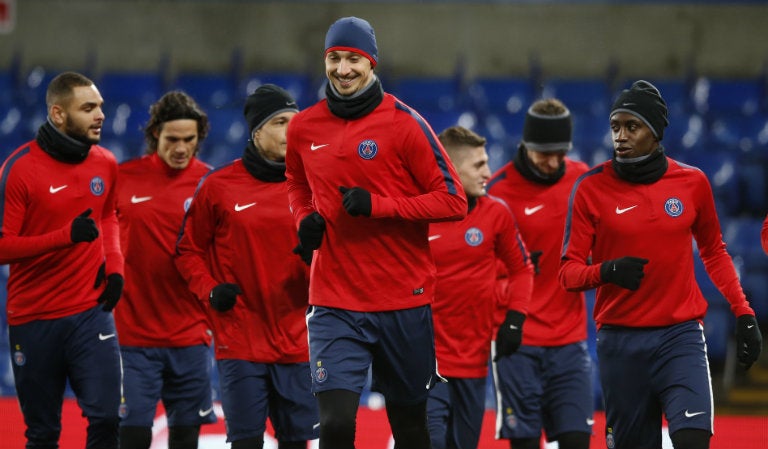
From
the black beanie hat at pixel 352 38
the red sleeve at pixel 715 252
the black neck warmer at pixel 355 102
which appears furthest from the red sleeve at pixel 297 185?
the red sleeve at pixel 715 252

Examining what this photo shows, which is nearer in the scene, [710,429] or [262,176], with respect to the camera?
[710,429]

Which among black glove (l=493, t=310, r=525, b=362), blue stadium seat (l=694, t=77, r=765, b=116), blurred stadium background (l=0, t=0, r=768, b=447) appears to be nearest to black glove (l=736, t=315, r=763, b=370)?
black glove (l=493, t=310, r=525, b=362)

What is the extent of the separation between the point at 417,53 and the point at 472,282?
947cm

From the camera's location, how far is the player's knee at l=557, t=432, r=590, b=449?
20.6 ft

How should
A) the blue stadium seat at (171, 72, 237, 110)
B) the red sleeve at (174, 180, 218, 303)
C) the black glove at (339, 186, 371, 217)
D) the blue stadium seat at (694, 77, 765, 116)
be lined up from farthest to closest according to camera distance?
the blue stadium seat at (171, 72, 237, 110) → the blue stadium seat at (694, 77, 765, 116) → the red sleeve at (174, 180, 218, 303) → the black glove at (339, 186, 371, 217)

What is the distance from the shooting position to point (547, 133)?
6703mm

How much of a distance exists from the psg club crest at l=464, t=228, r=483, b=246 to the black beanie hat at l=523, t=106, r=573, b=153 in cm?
82

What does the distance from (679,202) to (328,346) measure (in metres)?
1.78

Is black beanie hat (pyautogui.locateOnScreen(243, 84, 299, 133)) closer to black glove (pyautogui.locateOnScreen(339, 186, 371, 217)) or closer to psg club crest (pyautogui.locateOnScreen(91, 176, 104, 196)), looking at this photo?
psg club crest (pyautogui.locateOnScreen(91, 176, 104, 196))

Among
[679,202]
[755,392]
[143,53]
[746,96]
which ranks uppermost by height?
[143,53]

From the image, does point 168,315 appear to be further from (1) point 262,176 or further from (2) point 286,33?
(2) point 286,33

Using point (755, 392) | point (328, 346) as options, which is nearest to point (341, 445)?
point (328, 346)

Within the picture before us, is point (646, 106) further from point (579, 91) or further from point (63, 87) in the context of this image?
point (579, 91)

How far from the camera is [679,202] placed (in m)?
5.14
